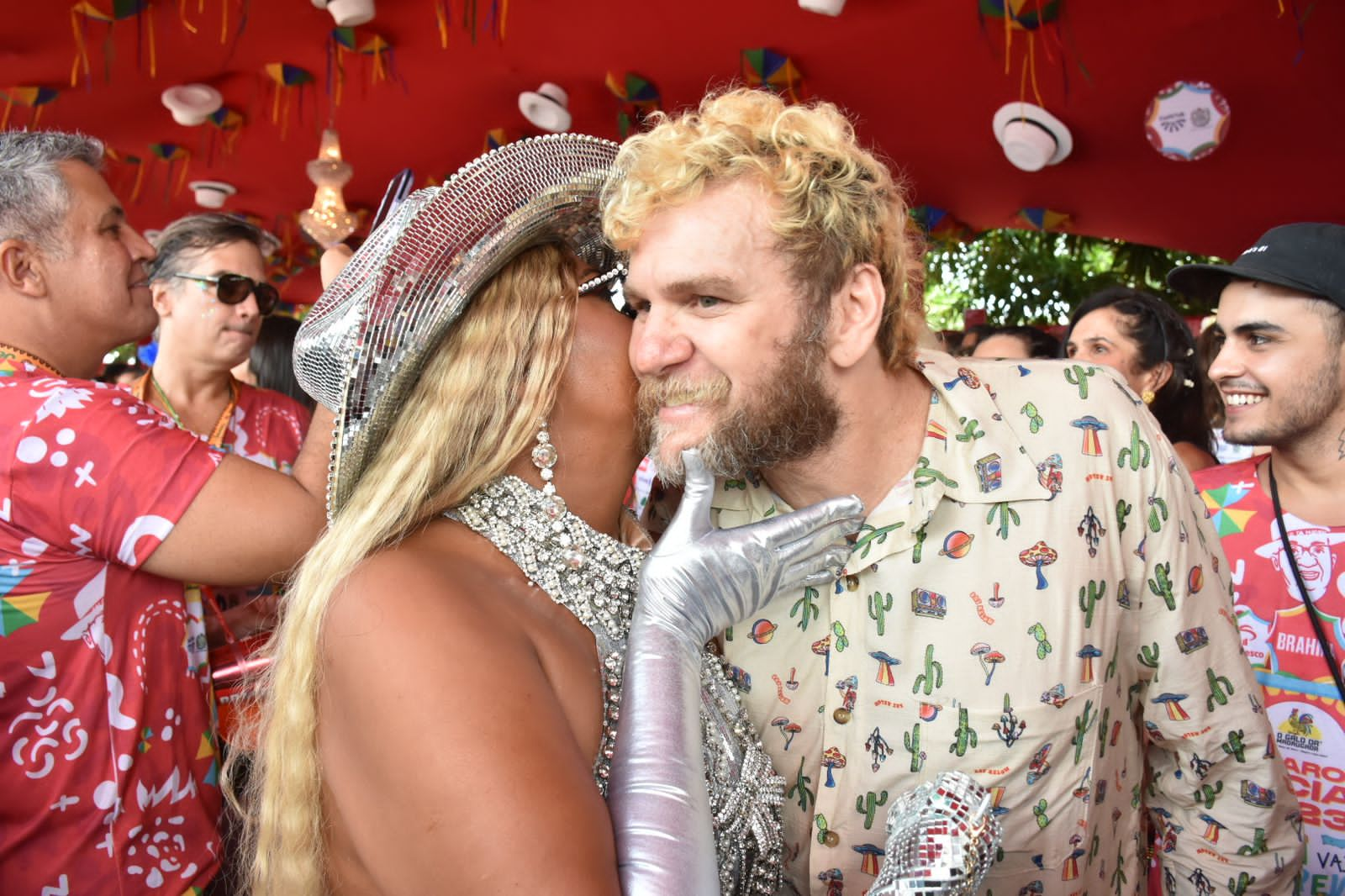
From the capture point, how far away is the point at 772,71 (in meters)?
5.14

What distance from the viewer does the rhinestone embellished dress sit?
60.3 inches

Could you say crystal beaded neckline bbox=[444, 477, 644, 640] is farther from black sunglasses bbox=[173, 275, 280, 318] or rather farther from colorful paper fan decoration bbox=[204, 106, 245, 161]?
colorful paper fan decoration bbox=[204, 106, 245, 161]

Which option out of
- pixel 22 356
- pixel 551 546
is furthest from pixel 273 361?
pixel 551 546

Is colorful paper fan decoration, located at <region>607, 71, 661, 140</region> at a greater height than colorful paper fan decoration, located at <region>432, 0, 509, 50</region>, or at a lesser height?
lesser

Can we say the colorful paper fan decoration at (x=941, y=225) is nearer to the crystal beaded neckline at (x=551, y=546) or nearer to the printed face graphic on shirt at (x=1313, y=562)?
the printed face graphic on shirt at (x=1313, y=562)

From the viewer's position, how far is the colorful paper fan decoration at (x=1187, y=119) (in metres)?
4.50

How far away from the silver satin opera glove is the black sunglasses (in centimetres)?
238

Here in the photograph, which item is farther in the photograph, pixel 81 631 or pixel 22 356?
pixel 22 356

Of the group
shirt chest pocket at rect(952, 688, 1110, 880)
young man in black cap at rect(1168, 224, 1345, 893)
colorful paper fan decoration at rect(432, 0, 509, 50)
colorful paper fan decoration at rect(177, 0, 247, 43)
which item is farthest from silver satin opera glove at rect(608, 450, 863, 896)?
colorful paper fan decoration at rect(177, 0, 247, 43)

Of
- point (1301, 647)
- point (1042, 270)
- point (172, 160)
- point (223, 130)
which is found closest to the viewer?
point (1301, 647)

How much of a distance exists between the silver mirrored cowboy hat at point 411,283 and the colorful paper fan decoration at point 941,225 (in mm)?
4780

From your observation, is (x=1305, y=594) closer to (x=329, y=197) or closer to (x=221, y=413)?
(x=221, y=413)

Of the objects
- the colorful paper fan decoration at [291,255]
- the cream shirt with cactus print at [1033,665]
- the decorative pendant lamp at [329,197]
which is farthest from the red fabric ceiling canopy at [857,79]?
the cream shirt with cactus print at [1033,665]

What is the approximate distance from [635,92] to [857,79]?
1.27m
